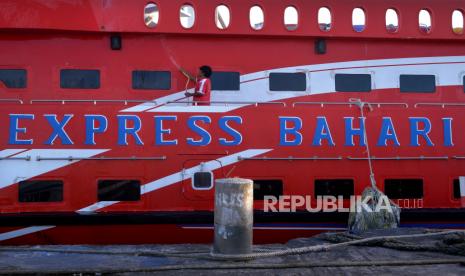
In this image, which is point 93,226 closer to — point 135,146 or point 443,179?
point 135,146

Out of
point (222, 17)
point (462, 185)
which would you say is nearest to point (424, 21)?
point (462, 185)

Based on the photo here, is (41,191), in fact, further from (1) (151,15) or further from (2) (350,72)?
(2) (350,72)

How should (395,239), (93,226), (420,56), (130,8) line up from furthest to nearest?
(420,56) → (130,8) → (93,226) → (395,239)

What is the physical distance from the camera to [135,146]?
570 centimetres

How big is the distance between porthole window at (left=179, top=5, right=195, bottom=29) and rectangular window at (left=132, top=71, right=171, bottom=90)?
66 cm

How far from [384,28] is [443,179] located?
6.99 ft

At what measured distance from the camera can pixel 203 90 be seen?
228 inches

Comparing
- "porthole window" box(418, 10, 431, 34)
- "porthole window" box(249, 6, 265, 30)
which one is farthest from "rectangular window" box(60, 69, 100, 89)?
"porthole window" box(418, 10, 431, 34)

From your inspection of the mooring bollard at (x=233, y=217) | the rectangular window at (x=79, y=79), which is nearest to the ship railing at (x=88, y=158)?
the rectangular window at (x=79, y=79)

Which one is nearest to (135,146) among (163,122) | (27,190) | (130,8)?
(163,122)

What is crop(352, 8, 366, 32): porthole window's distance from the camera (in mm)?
6301

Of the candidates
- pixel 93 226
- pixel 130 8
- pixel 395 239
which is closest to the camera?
pixel 395 239

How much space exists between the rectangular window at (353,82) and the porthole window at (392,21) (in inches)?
27.6

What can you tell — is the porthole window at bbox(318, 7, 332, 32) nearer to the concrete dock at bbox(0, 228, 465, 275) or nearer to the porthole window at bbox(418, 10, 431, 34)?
the porthole window at bbox(418, 10, 431, 34)
